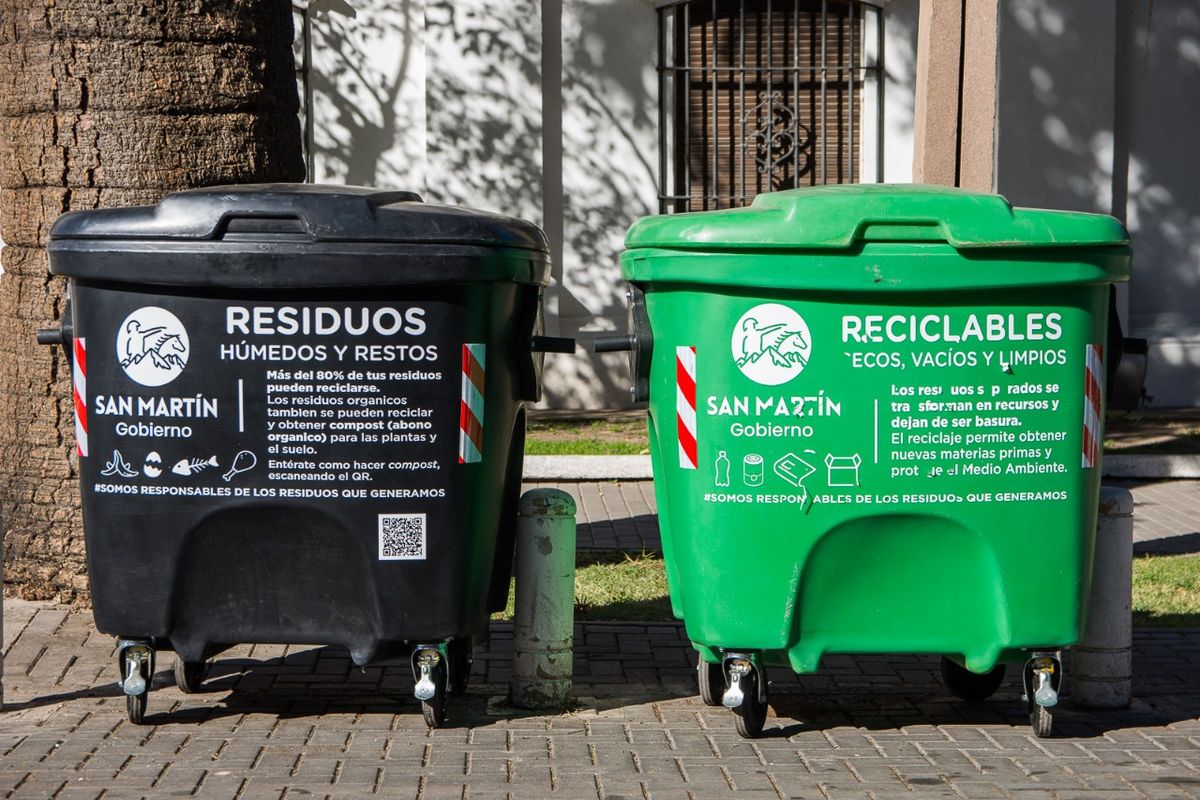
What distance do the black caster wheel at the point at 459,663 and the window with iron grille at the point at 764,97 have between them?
739cm

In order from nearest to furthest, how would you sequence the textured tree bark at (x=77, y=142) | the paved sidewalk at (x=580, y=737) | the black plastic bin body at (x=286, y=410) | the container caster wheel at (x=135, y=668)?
1. the paved sidewalk at (x=580, y=737)
2. the black plastic bin body at (x=286, y=410)
3. the container caster wheel at (x=135, y=668)
4. the textured tree bark at (x=77, y=142)

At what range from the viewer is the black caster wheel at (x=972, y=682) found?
17.2ft

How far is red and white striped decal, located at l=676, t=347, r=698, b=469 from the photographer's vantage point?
4.71 m

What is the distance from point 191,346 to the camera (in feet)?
15.3

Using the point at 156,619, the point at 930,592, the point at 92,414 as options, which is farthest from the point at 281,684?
the point at 930,592

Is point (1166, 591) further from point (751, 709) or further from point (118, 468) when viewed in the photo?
point (118, 468)

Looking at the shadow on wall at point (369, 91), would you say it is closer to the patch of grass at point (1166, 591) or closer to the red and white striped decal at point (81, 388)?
the patch of grass at point (1166, 591)

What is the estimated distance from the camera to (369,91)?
11.9 meters

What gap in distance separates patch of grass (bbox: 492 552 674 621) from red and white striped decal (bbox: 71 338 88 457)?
1.96 metres

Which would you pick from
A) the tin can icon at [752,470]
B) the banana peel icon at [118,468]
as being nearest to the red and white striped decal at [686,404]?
the tin can icon at [752,470]

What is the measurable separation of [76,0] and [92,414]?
211 centimetres

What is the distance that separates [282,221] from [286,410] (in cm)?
56

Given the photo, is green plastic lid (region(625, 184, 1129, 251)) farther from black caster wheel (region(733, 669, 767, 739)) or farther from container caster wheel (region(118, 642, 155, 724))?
container caster wheel (region(118, 642, 155, 724))

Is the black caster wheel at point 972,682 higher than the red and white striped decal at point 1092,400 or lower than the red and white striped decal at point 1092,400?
lower
